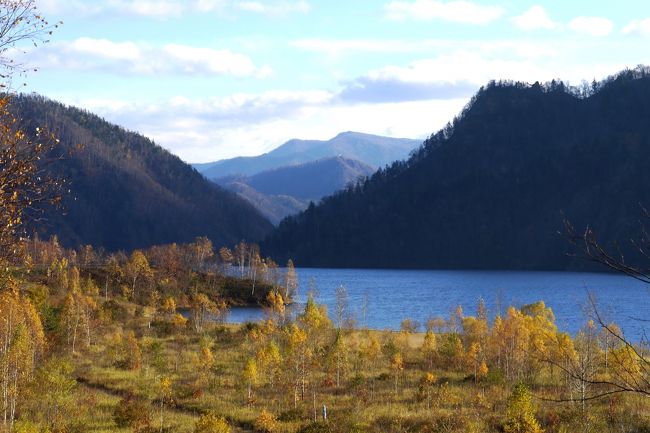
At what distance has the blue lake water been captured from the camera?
99.8 m

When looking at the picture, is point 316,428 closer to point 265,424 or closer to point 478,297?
point 265,424

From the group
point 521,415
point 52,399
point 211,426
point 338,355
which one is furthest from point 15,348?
point 521,415

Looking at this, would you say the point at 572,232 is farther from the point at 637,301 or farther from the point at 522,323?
the point at 637,301

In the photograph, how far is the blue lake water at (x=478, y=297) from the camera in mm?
99750

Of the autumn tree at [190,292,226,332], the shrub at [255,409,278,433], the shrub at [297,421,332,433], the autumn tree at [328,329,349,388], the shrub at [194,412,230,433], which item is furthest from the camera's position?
the autumn tree at [190,292,226,332]

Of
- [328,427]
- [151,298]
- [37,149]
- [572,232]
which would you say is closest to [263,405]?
[328,427]

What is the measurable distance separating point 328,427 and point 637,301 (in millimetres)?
108632

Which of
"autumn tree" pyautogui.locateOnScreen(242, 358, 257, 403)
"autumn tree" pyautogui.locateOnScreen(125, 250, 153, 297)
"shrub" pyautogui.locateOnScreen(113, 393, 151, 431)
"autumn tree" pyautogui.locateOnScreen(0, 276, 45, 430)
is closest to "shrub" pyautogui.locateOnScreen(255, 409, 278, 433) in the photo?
"shrub" pyautogui.locateOnScreen(113, 393, 151, 431)

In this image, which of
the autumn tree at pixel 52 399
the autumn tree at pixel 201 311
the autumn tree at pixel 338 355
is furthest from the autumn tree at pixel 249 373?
the autumn tree at pixel 201 311

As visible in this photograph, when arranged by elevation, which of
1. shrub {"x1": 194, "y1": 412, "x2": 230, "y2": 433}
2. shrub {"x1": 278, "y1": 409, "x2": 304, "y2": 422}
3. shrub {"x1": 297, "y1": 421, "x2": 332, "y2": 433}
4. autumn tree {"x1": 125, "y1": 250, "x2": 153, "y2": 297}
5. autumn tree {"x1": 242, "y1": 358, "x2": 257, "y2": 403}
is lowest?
shrub {"x1": 278, "y1": 409, "x2": 304, "y2": 422}

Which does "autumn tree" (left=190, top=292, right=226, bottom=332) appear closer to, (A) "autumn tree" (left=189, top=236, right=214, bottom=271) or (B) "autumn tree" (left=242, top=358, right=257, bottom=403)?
(B) "autumn tree" (left=242, top=358, right=257, bottom=403)

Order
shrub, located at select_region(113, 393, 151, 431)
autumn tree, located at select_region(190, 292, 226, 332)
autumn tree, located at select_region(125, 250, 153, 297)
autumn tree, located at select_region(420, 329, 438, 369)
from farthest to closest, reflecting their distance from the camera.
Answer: autumn tree, located at select_region(125, 250, 153, 297) → autumn tree, located at select_region(190, 292, 226, 332) → autumn tree, located at select_region(420, 329, 438, 369) → shrub, located at select_region(113, 393, 151, 431)

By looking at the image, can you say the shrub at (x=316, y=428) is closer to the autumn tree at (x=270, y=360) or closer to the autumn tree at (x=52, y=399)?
the autumn tree at (x=52, y=399)

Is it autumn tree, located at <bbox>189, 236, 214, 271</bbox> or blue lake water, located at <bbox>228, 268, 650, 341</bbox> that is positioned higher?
autumn tree, located at <bbox>189, 236, 214, 271</bbox>
